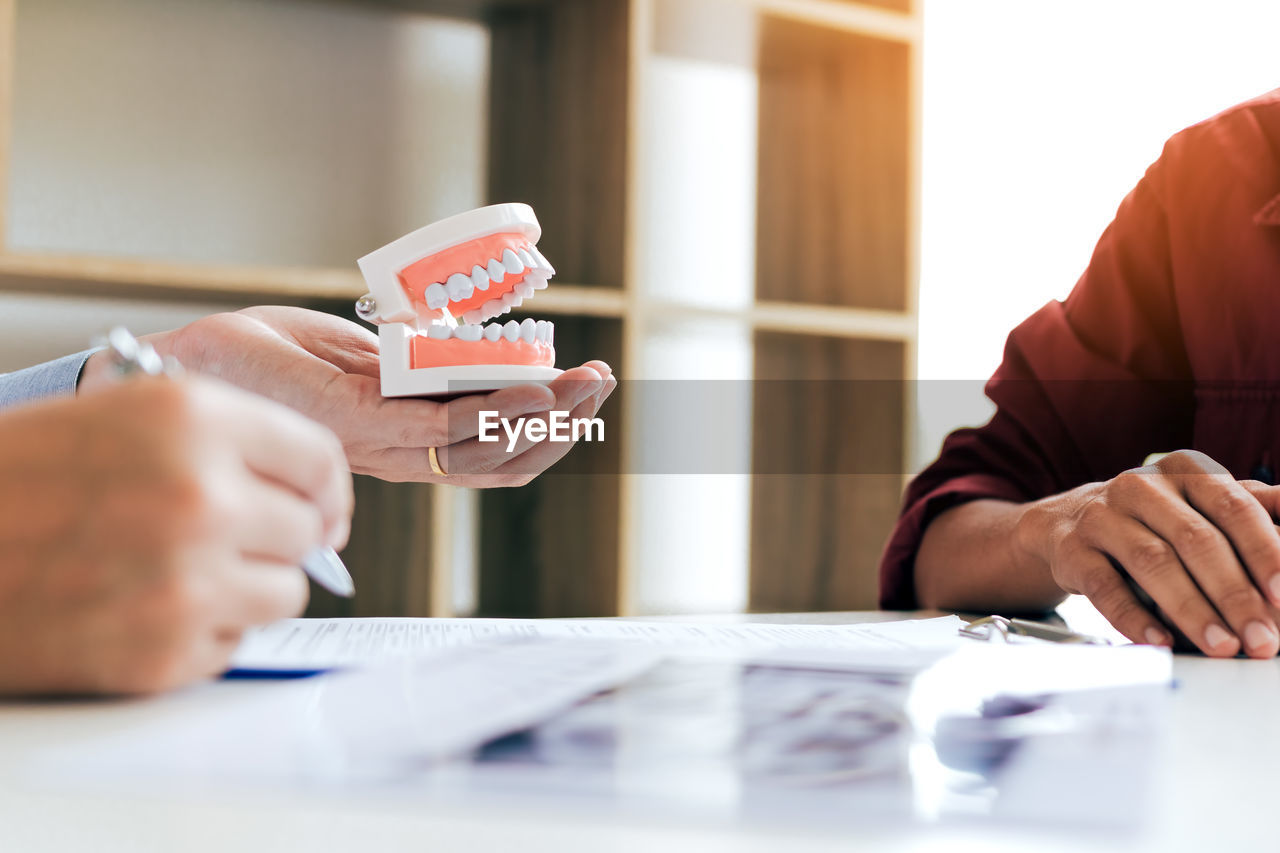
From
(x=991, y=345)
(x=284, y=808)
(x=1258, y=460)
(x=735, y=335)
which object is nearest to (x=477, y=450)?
(x=284, y=808)

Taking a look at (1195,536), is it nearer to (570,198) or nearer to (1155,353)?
(1155,353)

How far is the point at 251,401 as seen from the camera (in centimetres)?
36

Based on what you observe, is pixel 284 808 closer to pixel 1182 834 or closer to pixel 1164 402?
pixel 1182 834

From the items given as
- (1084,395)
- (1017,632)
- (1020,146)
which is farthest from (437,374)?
(1020,146)

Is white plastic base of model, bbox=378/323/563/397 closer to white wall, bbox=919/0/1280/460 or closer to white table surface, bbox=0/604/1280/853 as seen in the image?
white table surface, bbox=0/604/1280/853

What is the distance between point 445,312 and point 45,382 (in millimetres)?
329

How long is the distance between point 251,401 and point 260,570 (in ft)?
0.19

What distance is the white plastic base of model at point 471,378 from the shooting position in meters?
0.80

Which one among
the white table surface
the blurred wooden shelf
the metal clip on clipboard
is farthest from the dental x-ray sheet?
the blurred wooden shelf

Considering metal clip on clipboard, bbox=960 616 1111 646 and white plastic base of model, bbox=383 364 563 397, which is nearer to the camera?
metal clip on clipboard, bbox=960 616 1111 646

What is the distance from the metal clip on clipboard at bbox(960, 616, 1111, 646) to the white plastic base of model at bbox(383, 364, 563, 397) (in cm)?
35

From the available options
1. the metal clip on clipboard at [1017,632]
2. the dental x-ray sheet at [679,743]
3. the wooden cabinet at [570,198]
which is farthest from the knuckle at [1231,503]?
the wooden cabinet at [570,198]

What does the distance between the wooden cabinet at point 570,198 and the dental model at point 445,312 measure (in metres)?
0.72

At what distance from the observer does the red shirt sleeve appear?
1097mm
